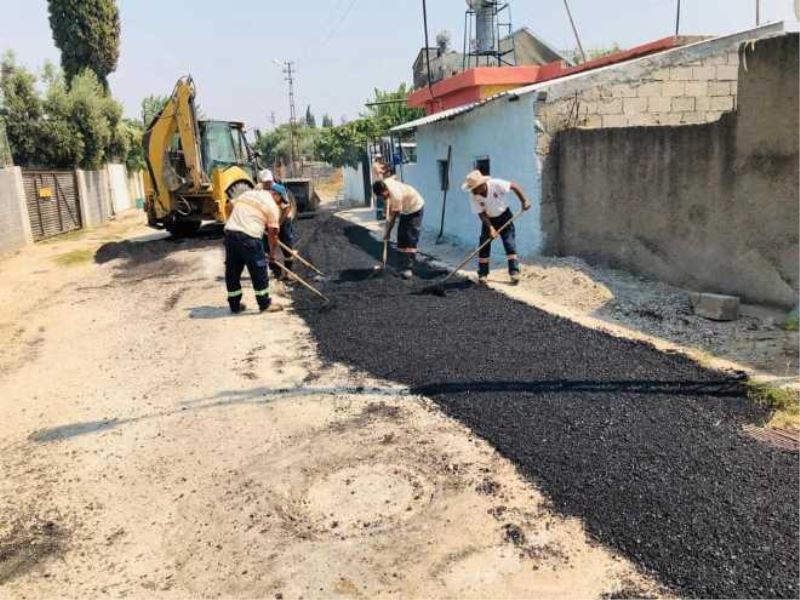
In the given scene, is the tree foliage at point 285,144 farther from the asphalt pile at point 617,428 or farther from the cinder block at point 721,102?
the asphalt pile at point 617,428

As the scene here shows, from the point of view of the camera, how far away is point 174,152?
533 inches

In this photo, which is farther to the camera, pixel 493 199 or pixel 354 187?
pixel 354 187

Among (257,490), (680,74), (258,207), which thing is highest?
(680,74)

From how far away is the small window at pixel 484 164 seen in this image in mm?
10772

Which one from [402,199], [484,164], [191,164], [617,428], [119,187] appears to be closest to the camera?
[617,428]

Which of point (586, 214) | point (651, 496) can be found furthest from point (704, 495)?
point (586, 214)

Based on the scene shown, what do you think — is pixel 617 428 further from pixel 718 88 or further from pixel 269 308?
pixel 718 88

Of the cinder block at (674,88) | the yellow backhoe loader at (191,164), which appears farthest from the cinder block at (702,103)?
the yellow backhoe loader at (191,164)

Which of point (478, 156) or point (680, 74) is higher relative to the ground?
point (680, 74)

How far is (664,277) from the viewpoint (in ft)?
23.6

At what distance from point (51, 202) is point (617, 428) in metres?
18.1

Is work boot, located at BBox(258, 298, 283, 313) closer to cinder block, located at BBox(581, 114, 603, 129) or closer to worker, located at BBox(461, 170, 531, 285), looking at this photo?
worker, located at BBox(461, 170, 531, 285)

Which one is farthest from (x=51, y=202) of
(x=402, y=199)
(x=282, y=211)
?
(x=402, y=199)

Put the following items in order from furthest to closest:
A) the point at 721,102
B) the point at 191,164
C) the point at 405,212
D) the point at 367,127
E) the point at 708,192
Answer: the point at 367,127, the point at 191,164, the point at 405,212, the point at 721,102, the point at 708,192
